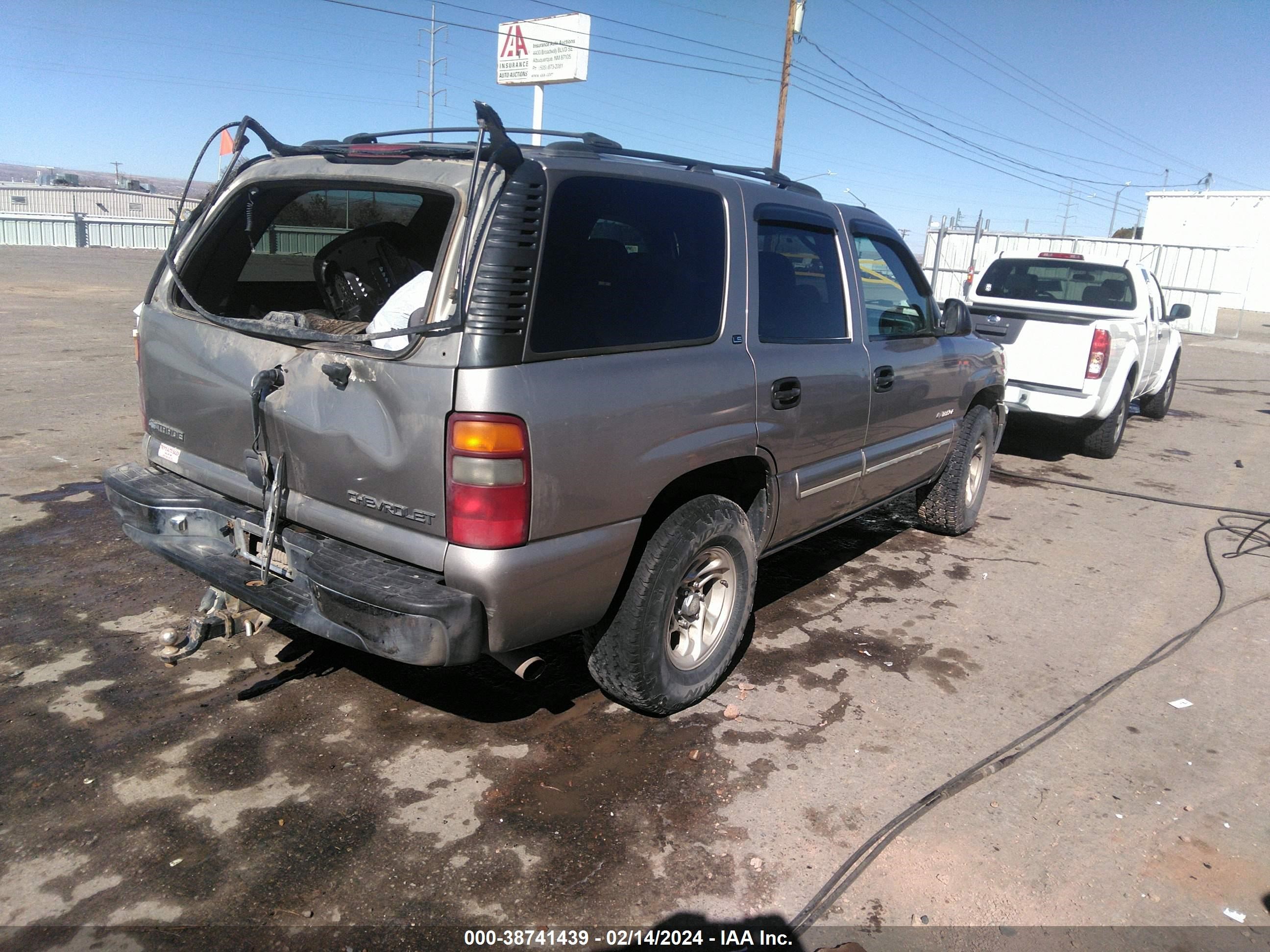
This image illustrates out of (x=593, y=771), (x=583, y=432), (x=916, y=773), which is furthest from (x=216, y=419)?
(x=916, y=773)

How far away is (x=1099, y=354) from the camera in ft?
25.7

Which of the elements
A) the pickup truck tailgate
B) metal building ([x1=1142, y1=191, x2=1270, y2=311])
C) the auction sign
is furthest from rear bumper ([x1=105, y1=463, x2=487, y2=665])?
metal building ([x1=1142, y1=191, x2=1270, y2=311])

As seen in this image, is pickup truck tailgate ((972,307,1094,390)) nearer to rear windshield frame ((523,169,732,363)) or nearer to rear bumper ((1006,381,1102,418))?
rear bumper ((1006,381,1102,418))

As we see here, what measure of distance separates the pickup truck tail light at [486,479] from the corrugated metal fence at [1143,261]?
2463 cm

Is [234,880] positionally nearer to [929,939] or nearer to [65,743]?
[65,743]

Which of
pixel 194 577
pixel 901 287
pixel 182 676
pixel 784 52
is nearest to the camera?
pixel 182 676

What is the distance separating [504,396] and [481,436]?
0.44ft

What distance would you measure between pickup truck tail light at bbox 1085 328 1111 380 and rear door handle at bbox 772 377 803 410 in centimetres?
515

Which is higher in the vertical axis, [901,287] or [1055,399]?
[901,287]

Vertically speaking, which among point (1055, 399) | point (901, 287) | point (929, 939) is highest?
point (901, 287)

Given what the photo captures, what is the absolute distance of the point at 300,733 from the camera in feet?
11.0

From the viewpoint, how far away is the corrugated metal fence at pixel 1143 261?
87.5 feet

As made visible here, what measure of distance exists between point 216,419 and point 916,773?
290 centimetres

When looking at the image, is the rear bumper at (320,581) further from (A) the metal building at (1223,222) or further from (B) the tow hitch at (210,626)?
(A) the metal building at (1223,222)
